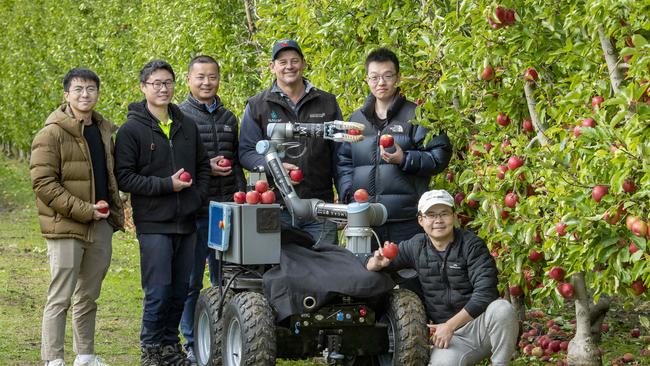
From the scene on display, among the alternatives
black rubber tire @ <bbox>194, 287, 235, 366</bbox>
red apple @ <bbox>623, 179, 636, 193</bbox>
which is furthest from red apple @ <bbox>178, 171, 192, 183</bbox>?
red apple @ <bbox>623, 179, 636, 193</bbox>

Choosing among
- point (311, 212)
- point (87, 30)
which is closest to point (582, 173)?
point (311, 212)

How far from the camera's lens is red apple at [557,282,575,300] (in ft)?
21.6

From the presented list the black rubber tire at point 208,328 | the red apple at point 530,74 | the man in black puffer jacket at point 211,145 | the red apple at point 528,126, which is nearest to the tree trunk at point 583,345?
the red apple at point 528,126

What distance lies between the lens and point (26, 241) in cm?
1730

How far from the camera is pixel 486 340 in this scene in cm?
614

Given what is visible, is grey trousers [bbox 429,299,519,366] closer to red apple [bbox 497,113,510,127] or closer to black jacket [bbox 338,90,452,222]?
black jacket [bbox 338,90,452,222]

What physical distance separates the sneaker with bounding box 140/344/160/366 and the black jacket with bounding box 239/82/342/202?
124 centimetres

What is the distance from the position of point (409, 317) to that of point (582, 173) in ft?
3.78

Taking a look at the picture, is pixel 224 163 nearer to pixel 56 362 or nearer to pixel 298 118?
pixel 298 118

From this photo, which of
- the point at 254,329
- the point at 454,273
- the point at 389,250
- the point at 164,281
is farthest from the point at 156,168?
the point at 454,273

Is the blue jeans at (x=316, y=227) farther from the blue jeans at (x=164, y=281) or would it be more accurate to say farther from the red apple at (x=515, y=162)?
the red apple at (x=515, y=162)

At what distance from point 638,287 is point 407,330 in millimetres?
1140

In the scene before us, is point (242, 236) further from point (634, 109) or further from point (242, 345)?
point (634, 109)

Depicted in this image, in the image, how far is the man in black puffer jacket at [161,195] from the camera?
7.22m
